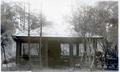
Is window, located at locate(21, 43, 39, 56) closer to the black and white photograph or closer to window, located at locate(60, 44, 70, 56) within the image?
the black and white photograph

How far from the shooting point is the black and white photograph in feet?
6.23

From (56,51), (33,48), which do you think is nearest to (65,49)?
(56,51)

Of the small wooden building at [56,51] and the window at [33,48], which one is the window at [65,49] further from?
the window at [33,48]

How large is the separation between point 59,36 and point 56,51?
0.51ft

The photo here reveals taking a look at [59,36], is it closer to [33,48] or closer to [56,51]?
[56,51]

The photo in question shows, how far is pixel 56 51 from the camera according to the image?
76.2 inches

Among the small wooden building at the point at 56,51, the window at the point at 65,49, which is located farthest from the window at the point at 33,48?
the window at the point at 65,49

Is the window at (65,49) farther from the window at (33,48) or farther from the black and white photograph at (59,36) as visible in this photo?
the window at (33,48)

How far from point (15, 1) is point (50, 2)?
353mm

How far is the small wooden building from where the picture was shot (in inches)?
74.7

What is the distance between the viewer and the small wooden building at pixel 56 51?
1.90 m

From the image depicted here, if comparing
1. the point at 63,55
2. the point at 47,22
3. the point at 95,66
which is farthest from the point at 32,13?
the point at 95,66

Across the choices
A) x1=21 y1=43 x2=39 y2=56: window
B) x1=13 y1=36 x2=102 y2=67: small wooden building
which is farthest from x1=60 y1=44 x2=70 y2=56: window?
x1=21 y1=43 x2=39 y2=56: window

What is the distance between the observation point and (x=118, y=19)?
1.94 metres
